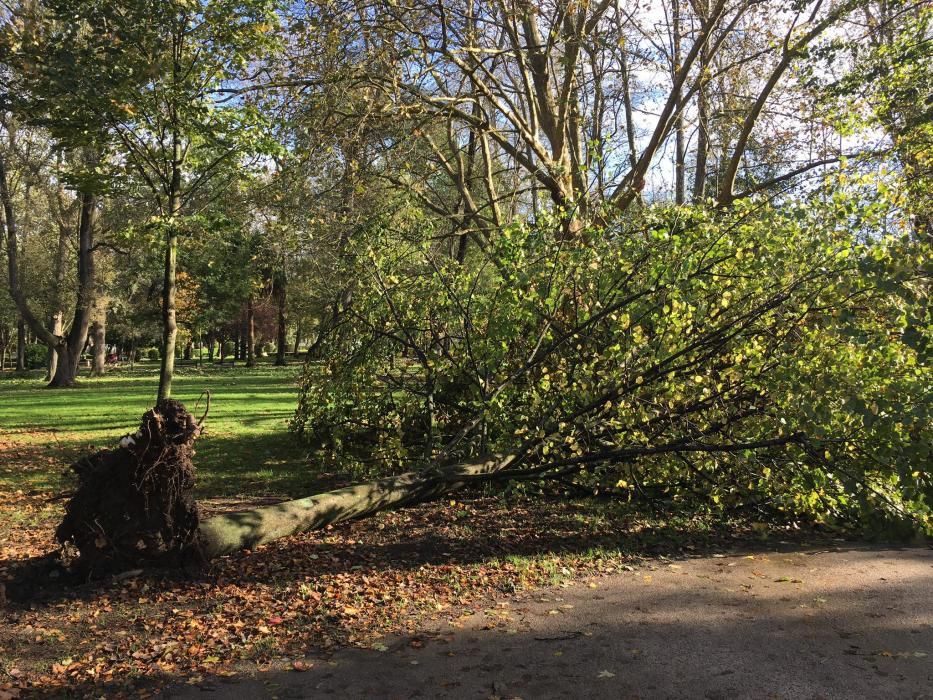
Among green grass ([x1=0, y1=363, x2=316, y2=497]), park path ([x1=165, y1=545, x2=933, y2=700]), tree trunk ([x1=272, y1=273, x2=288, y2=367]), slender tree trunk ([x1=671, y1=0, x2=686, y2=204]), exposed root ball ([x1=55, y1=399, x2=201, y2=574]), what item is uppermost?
slender tree trunk ([x1=671, y1=0, x2=686, y2=204])

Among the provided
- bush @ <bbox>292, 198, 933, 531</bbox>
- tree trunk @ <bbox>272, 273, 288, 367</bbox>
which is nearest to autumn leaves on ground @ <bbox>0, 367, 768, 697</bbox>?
bush @ <bbox>292, 198, 933, 531</bbox>

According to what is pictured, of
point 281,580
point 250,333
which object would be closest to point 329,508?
point 281,580

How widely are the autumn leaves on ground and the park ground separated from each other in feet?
0.05

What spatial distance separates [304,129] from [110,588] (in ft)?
23.0

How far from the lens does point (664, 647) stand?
153 inches

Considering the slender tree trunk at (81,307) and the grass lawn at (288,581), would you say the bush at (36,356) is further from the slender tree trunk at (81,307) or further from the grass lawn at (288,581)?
the grass lawn at (288,581)

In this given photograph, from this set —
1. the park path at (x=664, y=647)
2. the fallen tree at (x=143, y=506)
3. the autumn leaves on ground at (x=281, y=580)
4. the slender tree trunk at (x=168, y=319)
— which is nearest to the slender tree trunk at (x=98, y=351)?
the autumn leaves on ground at (x=281, y=580)

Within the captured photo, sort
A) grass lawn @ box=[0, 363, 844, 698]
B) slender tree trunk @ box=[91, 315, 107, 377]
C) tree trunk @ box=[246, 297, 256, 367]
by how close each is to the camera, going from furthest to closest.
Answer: tree trunk @ box=[246, 297, 256, 367] < slender tree trunk @ box=[91, 315, 107, 377] < grass lawn @ box=[0, 363, 844, 698]

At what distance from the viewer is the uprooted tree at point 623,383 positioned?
16.0ft

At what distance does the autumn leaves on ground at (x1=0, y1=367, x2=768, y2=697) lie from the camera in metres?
3.71

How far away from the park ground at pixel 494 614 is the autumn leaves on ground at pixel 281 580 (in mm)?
16

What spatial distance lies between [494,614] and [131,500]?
248 cm

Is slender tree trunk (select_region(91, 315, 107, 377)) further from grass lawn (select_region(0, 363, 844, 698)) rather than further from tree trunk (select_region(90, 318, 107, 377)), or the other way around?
grass lawn (select_region(0, 363, 844, 698))

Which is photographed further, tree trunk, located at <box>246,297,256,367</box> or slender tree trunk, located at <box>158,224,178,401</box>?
tree trunk, located at <box>246,297,256,367</box>
